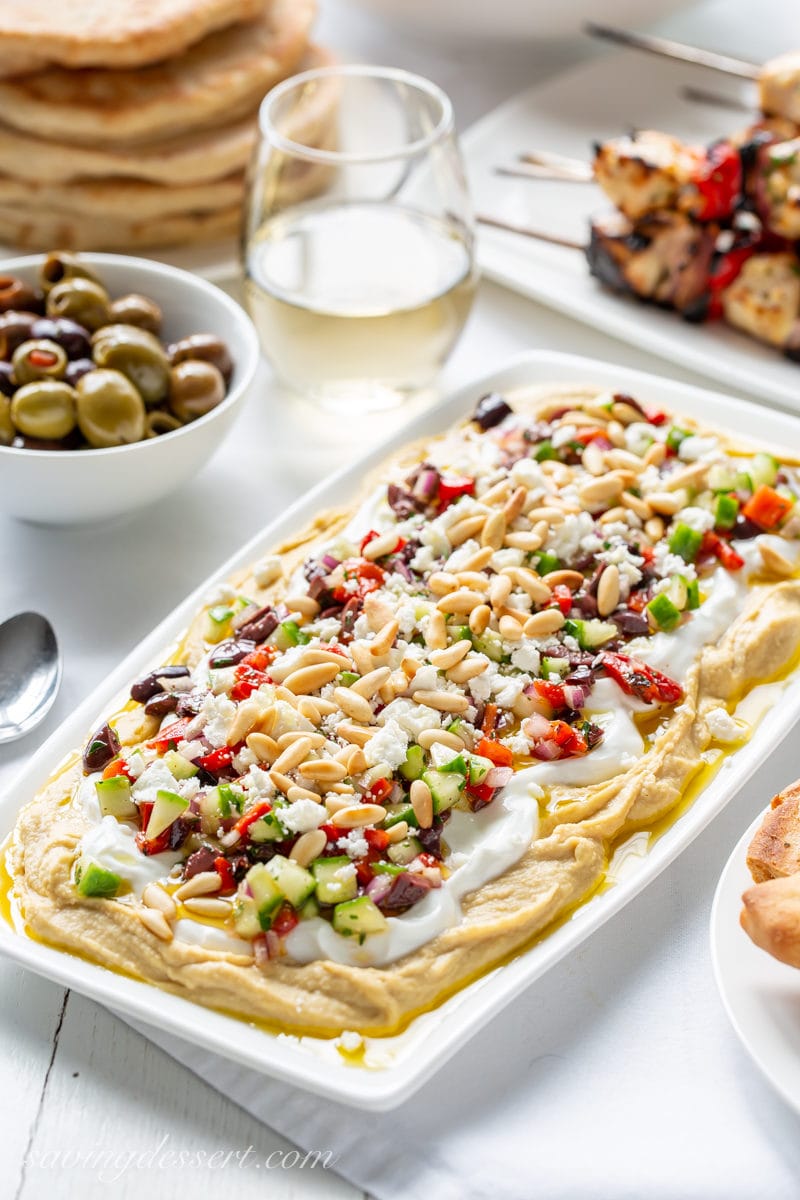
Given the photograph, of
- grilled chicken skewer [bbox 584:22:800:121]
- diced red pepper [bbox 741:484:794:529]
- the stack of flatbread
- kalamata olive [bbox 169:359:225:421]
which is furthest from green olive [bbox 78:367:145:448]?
grilled chicken skewer [bbox 584:22:800:121]

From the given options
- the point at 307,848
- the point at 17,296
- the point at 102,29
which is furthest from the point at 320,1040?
the point at 102,29

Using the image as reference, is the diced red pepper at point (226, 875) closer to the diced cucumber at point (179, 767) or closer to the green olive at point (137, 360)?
the diced cucumber at point (179, 767)

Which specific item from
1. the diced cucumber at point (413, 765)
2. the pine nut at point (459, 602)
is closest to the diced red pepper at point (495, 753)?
the diced cucumber at point (413, 765)

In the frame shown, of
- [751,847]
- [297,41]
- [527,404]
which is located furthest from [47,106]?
[751,847]

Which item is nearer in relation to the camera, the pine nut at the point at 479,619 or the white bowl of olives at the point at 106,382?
the pine nut at the point at 479,619

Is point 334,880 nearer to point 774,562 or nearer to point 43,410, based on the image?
point 774,562

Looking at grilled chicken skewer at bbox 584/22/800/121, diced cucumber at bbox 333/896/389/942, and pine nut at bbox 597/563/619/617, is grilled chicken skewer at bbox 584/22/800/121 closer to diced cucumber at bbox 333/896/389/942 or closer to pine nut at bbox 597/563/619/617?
pine nut at bbox 597/563/619/617
